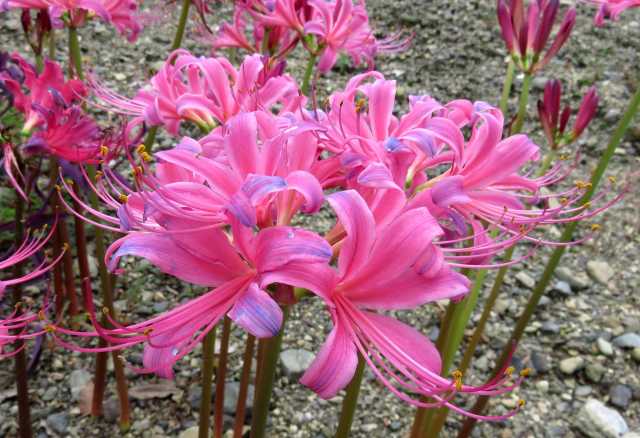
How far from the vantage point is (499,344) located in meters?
2.62

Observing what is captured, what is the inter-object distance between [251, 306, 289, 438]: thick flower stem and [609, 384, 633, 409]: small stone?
5.50ft

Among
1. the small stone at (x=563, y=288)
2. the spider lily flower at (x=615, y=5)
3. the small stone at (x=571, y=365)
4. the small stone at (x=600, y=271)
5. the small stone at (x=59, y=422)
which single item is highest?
the spider lily flower at (x=615, y=5)

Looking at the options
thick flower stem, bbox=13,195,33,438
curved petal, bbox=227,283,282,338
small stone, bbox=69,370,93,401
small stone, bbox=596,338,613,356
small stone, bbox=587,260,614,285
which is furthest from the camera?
small stone, bbox=587,260,614,285

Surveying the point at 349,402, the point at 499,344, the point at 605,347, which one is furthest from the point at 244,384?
the point at 605,347

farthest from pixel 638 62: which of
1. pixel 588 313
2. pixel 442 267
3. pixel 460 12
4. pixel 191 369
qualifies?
pixel 442 267

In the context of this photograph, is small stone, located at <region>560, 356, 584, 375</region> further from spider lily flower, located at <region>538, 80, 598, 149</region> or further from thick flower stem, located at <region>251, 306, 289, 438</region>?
thick flower stem, located at <region>251, 306, 289, 438</region>

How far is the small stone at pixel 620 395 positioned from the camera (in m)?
Result: 2.38

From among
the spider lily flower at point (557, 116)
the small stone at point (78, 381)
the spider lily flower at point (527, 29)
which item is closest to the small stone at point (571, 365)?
the spider lily flower at point (557, 116)

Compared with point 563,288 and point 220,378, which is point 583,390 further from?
point 220,378

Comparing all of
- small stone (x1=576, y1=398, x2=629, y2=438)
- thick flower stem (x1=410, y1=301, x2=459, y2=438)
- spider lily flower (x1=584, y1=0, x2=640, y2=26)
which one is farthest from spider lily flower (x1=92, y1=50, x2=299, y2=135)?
small stone (x1=576, y1=398, x2=629, y2=438)

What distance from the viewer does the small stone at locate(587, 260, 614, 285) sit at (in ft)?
9.81

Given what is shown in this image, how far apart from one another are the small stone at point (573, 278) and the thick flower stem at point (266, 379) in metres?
2.12

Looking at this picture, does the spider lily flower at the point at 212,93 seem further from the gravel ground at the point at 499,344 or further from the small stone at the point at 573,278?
the small stone at the point at 573,278

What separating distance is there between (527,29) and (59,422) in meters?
1.83
